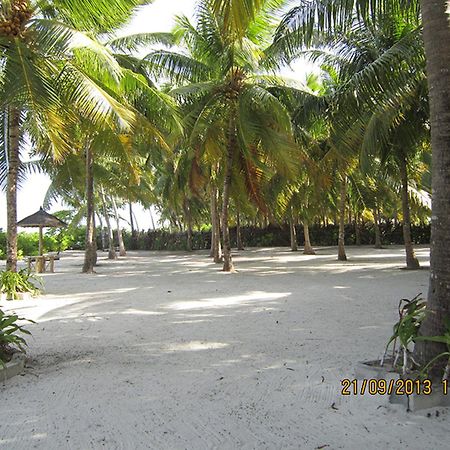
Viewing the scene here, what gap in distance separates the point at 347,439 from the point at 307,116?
10.9 metres

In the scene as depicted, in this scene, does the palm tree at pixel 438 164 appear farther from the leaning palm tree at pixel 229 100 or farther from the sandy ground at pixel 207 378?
the leaning palm tree at pixel 229 100

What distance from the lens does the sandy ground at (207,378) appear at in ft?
11.0

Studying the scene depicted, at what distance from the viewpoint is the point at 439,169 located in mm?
3998

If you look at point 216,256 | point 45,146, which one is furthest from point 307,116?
point 216,256

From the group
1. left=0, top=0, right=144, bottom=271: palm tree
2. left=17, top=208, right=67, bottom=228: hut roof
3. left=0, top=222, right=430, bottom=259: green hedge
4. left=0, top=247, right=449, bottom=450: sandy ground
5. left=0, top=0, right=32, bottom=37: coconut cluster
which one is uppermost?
left=0, top=0, right=32, bottom=37: coconut cluster

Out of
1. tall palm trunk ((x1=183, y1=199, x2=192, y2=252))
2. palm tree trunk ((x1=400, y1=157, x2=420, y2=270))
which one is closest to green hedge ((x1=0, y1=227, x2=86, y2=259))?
tall palm trunk ((x1=183, y1=199, x2=192, y2=252))

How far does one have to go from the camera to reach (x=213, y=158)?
15.5m

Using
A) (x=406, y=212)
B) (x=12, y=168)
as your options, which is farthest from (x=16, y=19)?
(x=406, y=212)

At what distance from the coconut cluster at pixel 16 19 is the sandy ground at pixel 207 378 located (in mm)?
5149

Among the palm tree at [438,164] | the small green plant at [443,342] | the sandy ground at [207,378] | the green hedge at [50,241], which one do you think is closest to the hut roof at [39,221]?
the green hedge at [50,241]

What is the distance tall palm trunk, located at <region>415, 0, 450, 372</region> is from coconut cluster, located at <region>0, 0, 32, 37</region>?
732cm

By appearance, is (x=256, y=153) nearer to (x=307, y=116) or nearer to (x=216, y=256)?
(x=307, y=116)

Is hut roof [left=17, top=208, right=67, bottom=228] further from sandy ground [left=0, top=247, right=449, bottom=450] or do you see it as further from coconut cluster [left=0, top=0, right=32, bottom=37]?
coconut cluster [left=0, top=0, right=32, bottom=37]

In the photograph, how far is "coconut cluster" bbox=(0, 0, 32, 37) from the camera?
8.50 m
